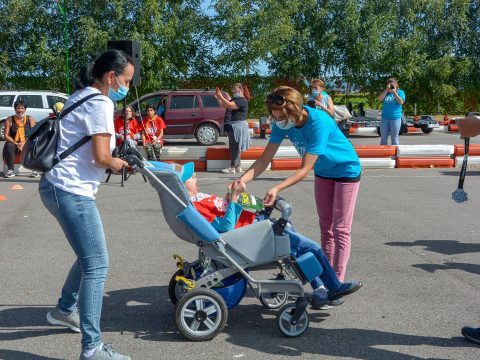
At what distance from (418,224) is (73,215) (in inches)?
219

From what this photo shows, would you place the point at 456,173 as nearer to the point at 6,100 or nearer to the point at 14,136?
the point at 14,136

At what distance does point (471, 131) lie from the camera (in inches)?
179

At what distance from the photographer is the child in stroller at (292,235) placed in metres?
4.82

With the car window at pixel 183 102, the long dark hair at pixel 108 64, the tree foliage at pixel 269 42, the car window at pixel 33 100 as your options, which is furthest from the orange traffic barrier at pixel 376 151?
the tree foliage at pixel 269 42

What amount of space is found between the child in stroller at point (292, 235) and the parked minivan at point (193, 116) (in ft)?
52.8

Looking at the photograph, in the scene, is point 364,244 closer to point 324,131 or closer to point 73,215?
point 324,131

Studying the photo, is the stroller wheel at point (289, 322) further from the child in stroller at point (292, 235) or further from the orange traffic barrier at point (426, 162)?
the orange traffic barrier at point (426, 162)

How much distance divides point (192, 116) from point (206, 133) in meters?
0.67

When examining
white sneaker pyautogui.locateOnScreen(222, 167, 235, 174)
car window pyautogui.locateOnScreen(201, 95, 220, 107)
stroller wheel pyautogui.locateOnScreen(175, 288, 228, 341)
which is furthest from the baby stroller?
car window pyautogui.locateOnScreen(201, 95, 220, 107)

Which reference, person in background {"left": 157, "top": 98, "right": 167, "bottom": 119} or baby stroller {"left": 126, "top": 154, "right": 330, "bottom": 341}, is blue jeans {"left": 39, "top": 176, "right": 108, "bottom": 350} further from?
person in background {"left": 157, "top": 98, "right": 167, "bottom": 119}

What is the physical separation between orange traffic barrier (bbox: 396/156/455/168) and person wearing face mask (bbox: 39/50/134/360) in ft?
35.4

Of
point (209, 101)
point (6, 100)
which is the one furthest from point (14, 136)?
point (6, 100)

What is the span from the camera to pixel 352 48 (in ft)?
107

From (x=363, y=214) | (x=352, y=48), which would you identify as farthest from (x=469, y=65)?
(x=363, y=214)
